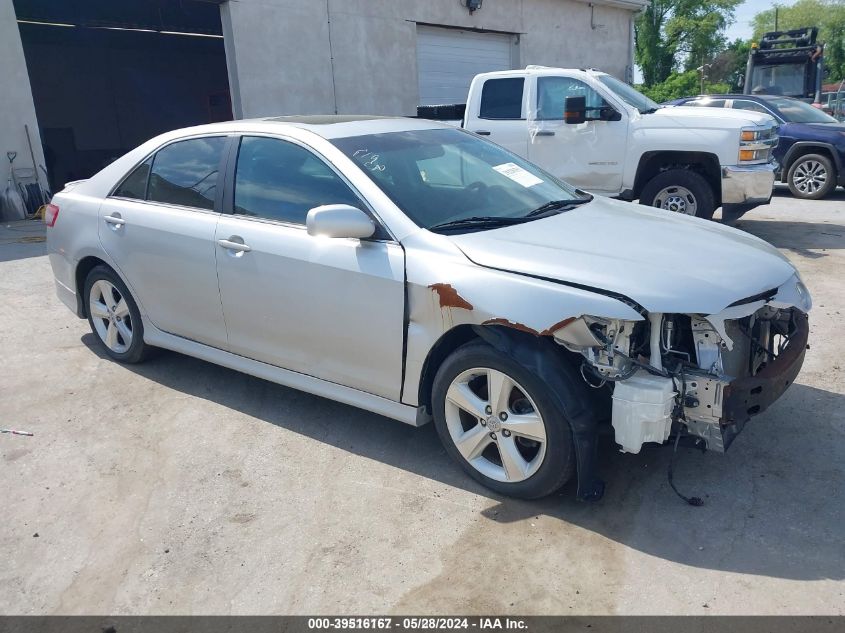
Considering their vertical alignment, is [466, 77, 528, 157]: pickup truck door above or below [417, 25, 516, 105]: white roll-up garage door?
below

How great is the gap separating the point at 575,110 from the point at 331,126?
5.05 metres

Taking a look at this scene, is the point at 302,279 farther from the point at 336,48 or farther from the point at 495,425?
the point at 336,48

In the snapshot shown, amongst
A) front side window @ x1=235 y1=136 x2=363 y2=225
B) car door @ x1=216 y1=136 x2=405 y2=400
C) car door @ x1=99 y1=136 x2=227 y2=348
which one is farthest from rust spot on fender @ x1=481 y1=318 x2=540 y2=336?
car door @ x1=99 y1=136 x2=227 y2=348

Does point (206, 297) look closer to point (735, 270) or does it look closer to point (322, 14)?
point (735, 270)

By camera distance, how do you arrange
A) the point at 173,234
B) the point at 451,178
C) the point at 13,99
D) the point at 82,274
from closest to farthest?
the point at 451,178 < the point at 173,234 < the point at 82,274 < the point at 13,99

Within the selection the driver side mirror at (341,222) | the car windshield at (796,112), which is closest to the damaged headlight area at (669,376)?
the driver side mirror at (341,222)

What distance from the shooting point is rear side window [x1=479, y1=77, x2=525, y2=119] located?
9250mm

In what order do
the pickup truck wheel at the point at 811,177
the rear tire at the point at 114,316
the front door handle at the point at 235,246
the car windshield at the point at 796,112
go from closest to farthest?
the front door handle at the point at 235,246, the rear tire at the point at 114,316, the pickup truck wheel at the point at 811,177, the car windshield at the point at 796,112

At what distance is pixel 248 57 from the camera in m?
12.7

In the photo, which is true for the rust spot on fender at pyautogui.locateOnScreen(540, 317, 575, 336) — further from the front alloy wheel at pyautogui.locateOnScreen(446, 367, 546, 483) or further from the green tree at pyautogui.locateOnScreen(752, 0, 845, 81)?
the green tree at pyautogui.locateOnScreen(752, 0, 845, 81)

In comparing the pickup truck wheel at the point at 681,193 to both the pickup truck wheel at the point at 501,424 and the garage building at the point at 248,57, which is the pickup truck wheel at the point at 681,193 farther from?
the garage building at the point at 248,57

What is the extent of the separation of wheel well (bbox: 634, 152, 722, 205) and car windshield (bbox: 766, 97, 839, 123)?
4671 millimetres

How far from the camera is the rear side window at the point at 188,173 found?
4.43m

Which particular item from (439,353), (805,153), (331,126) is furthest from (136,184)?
(805,153)
